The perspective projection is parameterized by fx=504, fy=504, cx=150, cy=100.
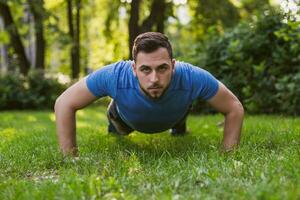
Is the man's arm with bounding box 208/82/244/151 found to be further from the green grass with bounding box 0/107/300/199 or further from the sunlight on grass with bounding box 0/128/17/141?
the sunlight on grass with bounding box 0/128/17/141

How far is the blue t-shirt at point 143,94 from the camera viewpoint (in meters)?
5.30

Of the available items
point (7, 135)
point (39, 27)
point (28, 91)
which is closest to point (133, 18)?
point (7, 135)

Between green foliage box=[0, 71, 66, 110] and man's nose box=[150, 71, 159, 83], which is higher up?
man's nose box=[150, 71, 159, 83]

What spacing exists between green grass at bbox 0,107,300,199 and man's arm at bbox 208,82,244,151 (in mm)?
239

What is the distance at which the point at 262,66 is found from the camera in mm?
10961

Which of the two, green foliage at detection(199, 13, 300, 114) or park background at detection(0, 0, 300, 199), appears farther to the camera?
green foliage at detection(199, 13, 300, 114)

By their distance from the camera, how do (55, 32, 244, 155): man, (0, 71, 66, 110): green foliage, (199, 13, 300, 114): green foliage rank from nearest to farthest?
(55, 32, 244, 155): man < (199, 13, 300, 114): green foliage < (0, 71, 66, 110): green foliage

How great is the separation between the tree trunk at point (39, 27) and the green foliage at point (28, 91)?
1.58 metres

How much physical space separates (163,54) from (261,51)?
711 centimetres

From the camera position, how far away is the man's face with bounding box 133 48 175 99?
4777 millimetres

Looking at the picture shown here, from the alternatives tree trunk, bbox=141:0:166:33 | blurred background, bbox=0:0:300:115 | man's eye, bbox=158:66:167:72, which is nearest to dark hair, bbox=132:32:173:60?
man's eye, bbox=158:66:167:72

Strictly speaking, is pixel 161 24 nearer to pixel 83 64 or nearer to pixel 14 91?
pixel 14 91

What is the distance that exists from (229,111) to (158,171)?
62.5 inches

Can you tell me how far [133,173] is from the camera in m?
4.12
